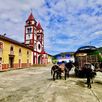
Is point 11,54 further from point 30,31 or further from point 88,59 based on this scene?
point 30,31

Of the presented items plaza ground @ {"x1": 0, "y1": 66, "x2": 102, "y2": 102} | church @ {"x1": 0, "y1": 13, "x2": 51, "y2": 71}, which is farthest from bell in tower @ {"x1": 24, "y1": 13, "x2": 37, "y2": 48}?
plaza ground @ {"x1": 0, "y1": 66, "x2": 102, "y2": 102}

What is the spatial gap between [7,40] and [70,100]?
24.2 meters

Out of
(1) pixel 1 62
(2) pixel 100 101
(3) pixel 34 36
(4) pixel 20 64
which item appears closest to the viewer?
(2) pixel 100 101

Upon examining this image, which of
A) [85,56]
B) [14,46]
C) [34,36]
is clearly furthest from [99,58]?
[34,36]

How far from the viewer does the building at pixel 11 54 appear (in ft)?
91.1

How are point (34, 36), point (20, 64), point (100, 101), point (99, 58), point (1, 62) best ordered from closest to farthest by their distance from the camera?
1. point (100, 101)
2. point (99, 58)
3. point (1, 62)
4. point (20, 64)
5. point (34, 36)

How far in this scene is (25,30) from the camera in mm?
50688

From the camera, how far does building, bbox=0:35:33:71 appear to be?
27.8 m

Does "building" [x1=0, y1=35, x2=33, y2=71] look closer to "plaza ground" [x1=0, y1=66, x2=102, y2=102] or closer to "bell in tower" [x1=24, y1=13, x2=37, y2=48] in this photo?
"bell in tower" [x1=24, y1=13, x2=37, y2=48]

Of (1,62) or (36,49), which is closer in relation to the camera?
(1,62)

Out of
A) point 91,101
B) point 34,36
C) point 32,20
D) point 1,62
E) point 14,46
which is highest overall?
point 32,20

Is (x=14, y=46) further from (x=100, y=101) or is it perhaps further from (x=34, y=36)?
(x=100, y=101)

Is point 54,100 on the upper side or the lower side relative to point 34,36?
lower

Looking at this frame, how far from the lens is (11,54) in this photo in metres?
31.1
